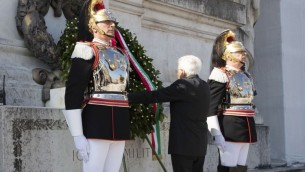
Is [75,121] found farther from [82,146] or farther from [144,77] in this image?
[144,77]

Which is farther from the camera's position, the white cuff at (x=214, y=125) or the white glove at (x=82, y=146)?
the white cuff at (x=214, y=125)

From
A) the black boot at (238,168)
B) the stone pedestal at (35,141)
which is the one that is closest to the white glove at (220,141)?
the black boot at (238,168)

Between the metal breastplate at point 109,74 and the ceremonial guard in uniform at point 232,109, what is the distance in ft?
4.51

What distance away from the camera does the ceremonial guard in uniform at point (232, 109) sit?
5543mm

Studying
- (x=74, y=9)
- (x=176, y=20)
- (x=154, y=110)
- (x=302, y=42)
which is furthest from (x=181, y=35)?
(x=302, y=42)

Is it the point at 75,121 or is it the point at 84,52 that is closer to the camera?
the point at 75,121

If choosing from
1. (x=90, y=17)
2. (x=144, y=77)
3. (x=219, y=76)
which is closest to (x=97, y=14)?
(x=90, y=17)

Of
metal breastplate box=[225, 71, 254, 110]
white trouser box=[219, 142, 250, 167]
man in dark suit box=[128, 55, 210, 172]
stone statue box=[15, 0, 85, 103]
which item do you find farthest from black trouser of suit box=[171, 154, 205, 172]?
stone statue box=[15, 0, 85, 103]

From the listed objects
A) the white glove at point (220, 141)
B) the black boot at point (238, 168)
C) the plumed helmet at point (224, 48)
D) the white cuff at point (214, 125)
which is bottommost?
the black boot at point (238, 168)

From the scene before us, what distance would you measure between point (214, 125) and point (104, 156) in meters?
1.53

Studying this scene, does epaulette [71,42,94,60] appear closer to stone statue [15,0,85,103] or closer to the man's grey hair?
the man's grey hair

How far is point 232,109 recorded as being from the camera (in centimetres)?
563

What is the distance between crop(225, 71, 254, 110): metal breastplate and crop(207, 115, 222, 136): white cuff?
0.26 metres

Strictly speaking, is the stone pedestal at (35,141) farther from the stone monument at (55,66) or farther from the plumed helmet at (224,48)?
the plumed helmet at (224,48)
